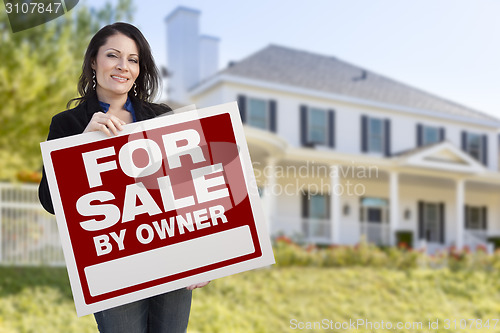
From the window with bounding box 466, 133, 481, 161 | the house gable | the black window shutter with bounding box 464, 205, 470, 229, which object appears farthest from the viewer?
the black window shutter with bounding box 464, 205, 470, 229

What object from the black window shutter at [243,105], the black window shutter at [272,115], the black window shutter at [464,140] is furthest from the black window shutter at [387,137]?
the black window shutter at [243,105]

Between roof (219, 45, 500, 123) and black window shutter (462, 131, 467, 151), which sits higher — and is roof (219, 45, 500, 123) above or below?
above

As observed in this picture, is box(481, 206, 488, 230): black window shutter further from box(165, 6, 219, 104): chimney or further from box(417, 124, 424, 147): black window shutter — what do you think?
box(165, 6, 219, 104): chimney

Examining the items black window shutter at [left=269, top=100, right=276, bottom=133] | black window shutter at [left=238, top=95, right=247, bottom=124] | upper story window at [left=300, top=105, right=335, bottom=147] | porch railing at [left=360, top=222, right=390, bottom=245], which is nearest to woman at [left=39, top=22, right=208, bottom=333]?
black window shutter at [left=238, top=95, right=247, bottom=124]

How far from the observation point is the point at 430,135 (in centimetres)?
1905

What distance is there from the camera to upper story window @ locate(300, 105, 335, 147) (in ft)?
53.3

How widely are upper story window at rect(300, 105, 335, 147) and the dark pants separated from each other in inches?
555

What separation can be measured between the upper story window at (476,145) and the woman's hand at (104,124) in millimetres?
19755

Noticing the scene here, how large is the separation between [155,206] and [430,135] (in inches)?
722

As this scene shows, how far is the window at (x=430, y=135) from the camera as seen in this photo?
18.9 meters

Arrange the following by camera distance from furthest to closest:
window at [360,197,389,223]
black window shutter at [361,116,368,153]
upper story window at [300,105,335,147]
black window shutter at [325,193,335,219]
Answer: window at [360,197,389,223]
black window shutter at [361,116,368,153]
black window shutter at [325,193,335,219]
upper story window at [300,105,335,147]

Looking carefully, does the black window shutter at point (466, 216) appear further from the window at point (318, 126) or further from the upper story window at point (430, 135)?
the window at point (318, 126)

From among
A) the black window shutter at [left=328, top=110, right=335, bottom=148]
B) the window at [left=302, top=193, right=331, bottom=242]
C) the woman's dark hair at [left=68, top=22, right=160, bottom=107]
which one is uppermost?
the woman's dark hair at [left=68, top=22, right=160, bottom=107]

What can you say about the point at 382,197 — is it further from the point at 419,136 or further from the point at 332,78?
the point at 332,78
